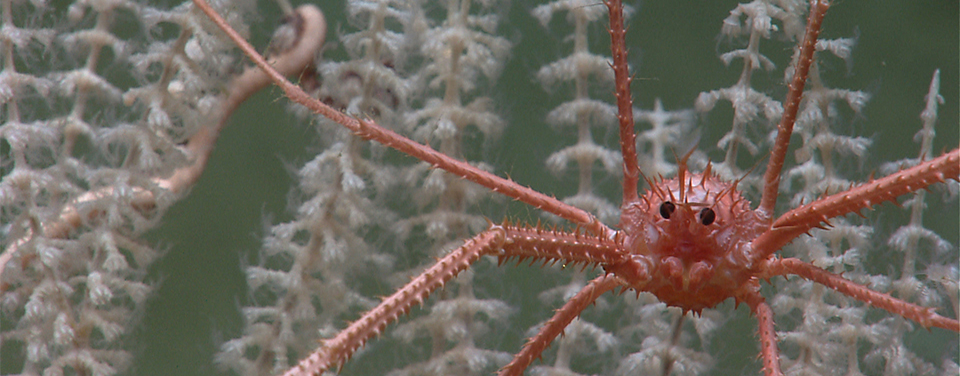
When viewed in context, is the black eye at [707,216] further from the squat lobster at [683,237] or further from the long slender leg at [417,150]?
the long slender leg at [417,150]

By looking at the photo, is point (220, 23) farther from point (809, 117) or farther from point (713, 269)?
point (809, 117)

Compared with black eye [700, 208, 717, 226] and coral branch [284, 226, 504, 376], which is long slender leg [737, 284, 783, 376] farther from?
coral branch [284, 226, 504, 376]

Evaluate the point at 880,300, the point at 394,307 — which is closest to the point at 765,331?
the point at 880,300

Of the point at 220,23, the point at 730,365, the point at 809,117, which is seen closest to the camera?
the point at 220,23

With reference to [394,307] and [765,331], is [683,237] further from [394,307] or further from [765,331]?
[394,307]

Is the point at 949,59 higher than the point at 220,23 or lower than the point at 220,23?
higher

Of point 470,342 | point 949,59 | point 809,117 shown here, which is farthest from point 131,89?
point 949,59

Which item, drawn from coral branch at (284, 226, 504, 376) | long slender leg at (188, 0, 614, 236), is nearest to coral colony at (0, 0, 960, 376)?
long slender leg at (188, 0, 614, 236)
